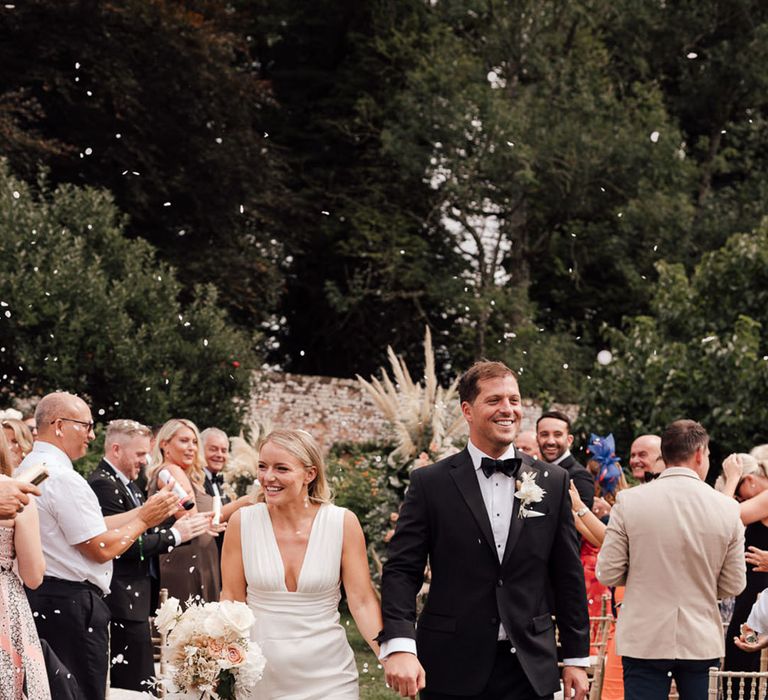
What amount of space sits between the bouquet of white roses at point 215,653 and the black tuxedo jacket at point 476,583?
48 cm

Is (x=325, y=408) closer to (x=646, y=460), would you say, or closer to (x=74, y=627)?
(x=646, y=460)

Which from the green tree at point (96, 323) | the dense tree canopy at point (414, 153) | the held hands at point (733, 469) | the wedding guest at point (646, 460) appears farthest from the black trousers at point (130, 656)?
the dense tree canopy at point (414, 153)

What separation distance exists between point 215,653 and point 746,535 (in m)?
3.37

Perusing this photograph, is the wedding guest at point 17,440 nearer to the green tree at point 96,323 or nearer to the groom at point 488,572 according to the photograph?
the groom at point 488,572

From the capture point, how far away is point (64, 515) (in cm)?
550

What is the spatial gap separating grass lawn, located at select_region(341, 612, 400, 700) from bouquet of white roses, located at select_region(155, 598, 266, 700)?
157 inches

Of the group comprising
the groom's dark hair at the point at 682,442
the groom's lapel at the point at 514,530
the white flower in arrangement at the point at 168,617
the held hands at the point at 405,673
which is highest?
the groom's dark hair at the point at 682,442

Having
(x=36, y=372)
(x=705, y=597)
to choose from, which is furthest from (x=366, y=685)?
(x=36, y=372)

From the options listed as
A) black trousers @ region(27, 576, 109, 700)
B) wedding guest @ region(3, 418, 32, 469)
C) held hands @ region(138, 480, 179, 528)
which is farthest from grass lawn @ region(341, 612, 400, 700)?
held hands @ region(138, 480, 179, 528)

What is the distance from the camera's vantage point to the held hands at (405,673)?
14.0 feet

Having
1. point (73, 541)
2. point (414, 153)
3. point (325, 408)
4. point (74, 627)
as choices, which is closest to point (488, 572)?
point (73, 541)

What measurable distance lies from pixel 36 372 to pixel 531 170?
35.3ft

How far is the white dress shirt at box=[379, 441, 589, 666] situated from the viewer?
4.47 metres

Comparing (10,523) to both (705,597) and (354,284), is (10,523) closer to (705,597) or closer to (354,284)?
(705,597)
